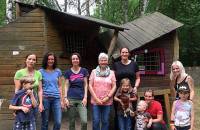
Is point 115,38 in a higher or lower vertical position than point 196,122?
higher

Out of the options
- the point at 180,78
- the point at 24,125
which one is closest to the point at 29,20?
the point at 24,125

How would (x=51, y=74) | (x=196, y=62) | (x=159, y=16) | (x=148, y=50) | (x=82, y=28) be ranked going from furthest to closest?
(x=196, y=62)
(x=159, y=16)
(x=148, y=50)
(x=82, y=28)
(x=51, y=74)

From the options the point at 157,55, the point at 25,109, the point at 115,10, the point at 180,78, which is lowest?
the point at 25,109

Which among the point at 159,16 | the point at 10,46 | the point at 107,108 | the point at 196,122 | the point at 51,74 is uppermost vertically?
the point at 159,16

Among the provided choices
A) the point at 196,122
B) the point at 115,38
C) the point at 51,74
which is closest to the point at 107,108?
the point at 51,74

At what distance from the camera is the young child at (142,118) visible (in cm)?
767

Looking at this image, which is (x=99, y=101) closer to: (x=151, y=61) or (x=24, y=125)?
(x=24, y=125)

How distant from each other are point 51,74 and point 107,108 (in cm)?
118

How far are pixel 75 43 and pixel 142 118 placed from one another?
4.18 metres

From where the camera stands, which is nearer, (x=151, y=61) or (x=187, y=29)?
(x=151, y=61)

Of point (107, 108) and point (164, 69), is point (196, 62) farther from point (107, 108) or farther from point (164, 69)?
point (107, 108)

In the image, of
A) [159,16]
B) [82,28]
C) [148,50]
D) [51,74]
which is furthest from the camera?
[159,16]

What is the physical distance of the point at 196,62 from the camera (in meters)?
28.8

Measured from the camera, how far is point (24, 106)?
6570 mm
